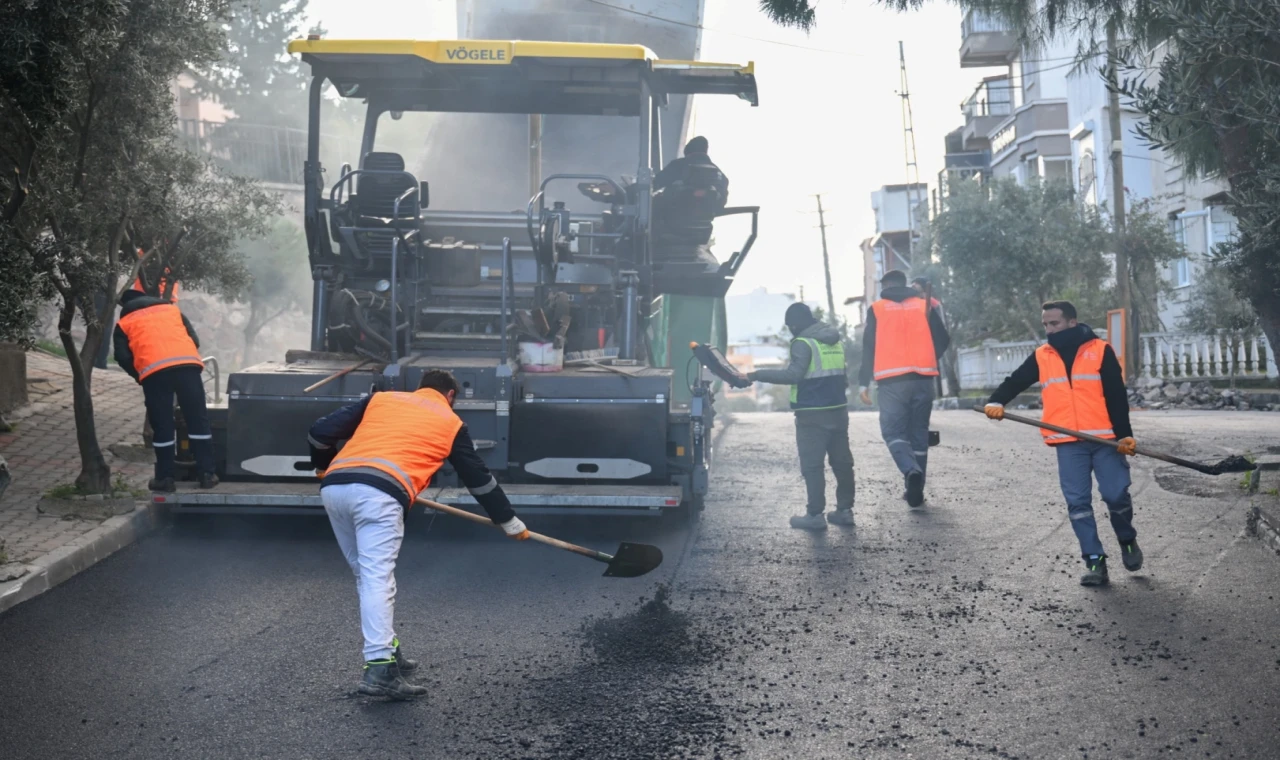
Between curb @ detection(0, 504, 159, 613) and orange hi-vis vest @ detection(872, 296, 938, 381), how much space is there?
5.10 metres

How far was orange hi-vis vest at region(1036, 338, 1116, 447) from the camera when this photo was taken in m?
6.77

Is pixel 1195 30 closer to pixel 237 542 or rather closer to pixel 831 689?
pixel 831 689

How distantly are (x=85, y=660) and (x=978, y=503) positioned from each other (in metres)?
6.29

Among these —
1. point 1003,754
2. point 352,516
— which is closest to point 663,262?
point 352,516

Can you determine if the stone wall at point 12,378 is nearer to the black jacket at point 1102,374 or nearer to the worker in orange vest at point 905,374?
the worker in orange vest at point 905,374

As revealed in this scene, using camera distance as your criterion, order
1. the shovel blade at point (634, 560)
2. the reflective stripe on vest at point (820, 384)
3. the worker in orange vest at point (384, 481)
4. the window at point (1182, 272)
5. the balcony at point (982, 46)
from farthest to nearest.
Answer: the balcony at point (982, 46) < the window at point (1182, 272) < the reflective stripe on vest at point (820, 384) < the shovel blade at point (634, 560) < the worker in orange vest at point (384, 481)

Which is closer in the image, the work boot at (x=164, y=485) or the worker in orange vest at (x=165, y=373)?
the work boot at (x=164, y=485)

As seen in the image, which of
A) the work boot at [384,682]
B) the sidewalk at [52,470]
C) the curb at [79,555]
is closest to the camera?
the work boot at [384,682]

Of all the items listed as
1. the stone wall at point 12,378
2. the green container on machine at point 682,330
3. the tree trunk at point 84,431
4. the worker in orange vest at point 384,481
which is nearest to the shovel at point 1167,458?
the worker in orange vest at point 384,481

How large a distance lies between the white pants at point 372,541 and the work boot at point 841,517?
441 centimetres

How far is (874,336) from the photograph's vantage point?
9.66 meters

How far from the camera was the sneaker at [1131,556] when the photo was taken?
6660mm

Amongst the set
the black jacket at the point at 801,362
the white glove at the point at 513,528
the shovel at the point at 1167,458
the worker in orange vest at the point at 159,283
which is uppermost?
the worker in orange vest at the point at 159,283

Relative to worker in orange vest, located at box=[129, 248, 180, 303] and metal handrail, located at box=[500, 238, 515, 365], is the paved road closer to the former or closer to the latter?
metal handrail, located at box=[500, 238, 515, 365]
